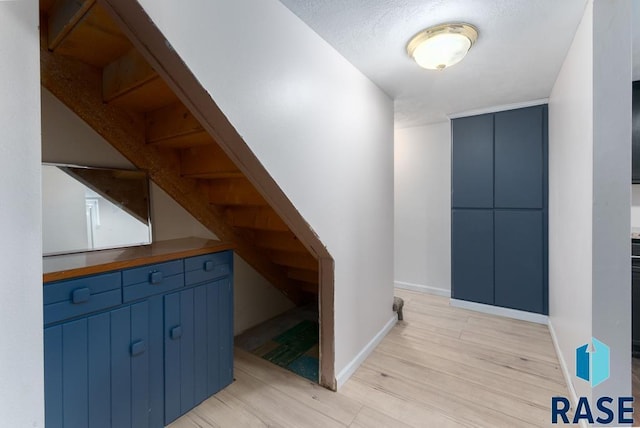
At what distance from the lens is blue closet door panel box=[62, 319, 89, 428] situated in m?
1.12

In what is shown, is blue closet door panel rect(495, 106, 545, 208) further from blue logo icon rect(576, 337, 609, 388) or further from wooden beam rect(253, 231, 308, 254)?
wooden beam rect(253, 231, 308, 254)

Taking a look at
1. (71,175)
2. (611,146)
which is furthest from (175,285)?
(611,146)

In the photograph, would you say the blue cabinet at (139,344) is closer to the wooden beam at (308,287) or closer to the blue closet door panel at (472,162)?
the wooden beam at (308,287)

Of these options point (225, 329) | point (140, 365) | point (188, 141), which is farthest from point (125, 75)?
point (225, 329)

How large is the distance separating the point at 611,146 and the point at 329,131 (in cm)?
130

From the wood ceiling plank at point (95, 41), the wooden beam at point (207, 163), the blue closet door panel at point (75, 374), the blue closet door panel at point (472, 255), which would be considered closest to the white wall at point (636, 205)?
the blue closet door panel at point (472, 255)

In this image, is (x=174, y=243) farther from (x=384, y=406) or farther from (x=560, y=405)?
(x=560, y=405)

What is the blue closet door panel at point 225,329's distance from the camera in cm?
174

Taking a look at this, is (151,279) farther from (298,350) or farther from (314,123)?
(298,350)

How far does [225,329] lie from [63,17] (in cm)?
171

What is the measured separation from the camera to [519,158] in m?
2.69

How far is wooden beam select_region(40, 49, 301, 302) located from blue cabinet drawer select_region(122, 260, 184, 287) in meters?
0.58

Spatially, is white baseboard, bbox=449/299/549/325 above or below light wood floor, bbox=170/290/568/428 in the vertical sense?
above

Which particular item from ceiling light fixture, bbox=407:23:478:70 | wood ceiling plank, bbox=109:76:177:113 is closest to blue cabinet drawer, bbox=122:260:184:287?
wood ceiling plank, bbox=109:76:177:113
